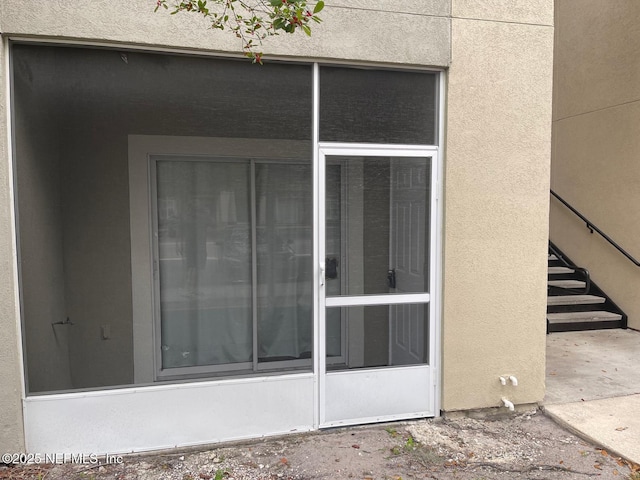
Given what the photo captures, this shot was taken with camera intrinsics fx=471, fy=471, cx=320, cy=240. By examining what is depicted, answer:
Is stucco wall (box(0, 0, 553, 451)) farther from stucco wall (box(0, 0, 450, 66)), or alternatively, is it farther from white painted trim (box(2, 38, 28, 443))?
white painted trim (box(2, 38, 28, 443))

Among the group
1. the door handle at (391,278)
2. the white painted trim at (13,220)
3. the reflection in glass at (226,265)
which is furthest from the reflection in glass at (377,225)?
the white painted trim at (13,220)

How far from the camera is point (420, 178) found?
11.9 feet

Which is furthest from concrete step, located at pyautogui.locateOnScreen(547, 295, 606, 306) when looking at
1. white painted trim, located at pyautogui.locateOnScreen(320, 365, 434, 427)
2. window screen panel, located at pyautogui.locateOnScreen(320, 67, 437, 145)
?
window screen panel, located at pyautogui.locateOnScreen(320, 67, 437, 145)

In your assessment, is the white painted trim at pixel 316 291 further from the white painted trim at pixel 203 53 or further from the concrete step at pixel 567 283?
the concrete step at pixel 567 283

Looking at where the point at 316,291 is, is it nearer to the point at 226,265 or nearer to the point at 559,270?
the point at 226,265

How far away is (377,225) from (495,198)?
3.08 feet

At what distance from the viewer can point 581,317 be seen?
609 centimetres

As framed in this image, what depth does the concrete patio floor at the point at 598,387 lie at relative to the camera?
11.2 ft

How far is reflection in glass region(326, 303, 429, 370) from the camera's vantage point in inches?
140

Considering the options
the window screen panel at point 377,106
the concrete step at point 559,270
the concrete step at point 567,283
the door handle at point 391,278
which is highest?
the window screen panel at point 377,106

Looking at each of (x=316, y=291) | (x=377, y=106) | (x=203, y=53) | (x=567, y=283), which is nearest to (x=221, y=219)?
(x=316, y=291)

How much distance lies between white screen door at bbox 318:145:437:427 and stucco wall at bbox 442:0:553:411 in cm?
19

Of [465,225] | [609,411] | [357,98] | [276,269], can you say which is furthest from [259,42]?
[609,411]

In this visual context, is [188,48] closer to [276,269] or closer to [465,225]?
[276,269]
